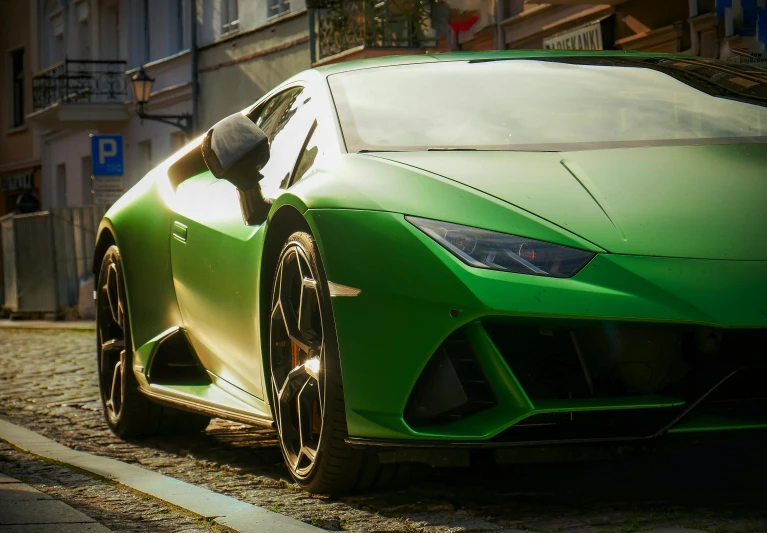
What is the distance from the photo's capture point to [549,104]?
16.2ft

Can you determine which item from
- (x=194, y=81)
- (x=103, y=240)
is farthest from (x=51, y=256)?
(x=103, y=240)

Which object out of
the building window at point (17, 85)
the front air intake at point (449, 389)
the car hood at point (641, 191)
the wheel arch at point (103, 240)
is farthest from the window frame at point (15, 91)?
the front air intake at point (449, 389)

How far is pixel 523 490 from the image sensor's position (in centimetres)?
469

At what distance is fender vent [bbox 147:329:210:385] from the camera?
5996 mm

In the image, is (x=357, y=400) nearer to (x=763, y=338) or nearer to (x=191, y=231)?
(x=763, y=338)

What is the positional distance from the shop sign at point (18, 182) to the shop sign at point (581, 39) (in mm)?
24988

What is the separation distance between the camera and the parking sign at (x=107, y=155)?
2119 centimetres

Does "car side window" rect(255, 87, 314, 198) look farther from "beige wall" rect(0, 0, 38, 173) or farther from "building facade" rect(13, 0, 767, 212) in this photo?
"beige wall" rect(0, 0, 38, 173)

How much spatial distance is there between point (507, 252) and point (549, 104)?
112cm

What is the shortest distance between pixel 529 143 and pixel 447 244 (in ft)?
2.52

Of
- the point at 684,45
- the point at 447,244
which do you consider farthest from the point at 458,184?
the point at 684,45

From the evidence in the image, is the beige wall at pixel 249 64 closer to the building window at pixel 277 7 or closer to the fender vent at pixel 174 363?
the building window at pixel 277 7

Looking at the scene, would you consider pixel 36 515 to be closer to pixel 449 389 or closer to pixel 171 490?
pixel 171 490

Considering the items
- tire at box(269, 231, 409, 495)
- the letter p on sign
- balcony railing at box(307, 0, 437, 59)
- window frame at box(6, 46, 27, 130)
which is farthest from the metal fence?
tire at box(269, 231, 409, 495)
